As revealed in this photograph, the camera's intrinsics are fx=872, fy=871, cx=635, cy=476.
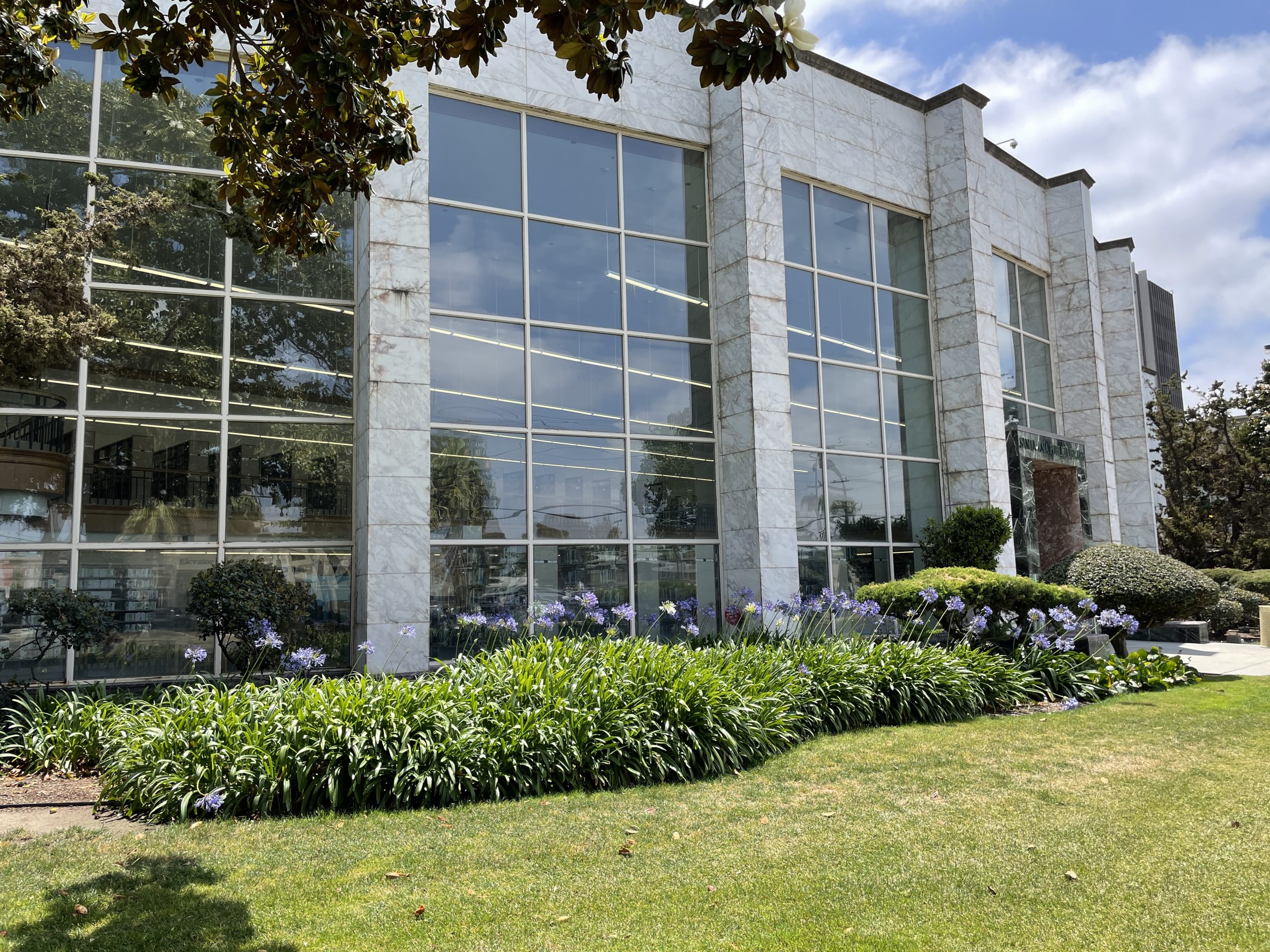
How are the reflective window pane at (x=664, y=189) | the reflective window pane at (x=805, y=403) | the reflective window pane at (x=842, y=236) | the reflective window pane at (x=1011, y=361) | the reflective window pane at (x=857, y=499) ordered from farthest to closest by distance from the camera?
the reflective window pane at (x=1011, y=361) → the reflective window pane at (x=842, y=236) → the reflective window pane at (x=857, y=499) → the reflective window pane at (x=805, y=403) → the reflective window pane at (x=664, y=189)

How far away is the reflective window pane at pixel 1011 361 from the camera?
59.8ft

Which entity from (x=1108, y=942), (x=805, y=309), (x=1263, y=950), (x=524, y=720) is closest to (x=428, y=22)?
(x=524, y=720)

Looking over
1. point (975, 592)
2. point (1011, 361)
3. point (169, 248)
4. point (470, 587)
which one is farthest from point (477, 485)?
point (1011, 361)

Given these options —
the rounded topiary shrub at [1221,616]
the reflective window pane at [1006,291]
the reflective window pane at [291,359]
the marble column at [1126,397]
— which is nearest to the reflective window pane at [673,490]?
the reflective window pane at [291,359]

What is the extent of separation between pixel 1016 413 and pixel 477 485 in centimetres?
1221

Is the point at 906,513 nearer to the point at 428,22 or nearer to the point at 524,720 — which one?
the point at 524,720

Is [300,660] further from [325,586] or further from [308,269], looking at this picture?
[308,269]

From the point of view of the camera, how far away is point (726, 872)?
505 cm

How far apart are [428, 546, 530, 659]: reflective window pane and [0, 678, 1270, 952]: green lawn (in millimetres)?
4766

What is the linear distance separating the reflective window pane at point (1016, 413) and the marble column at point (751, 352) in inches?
264

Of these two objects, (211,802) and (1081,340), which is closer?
(211,802)

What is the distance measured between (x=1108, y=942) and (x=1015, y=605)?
28.9 ft

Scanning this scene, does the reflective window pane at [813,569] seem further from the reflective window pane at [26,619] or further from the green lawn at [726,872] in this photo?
the reflective window pane at [26,619]

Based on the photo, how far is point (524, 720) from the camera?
7086 mm
